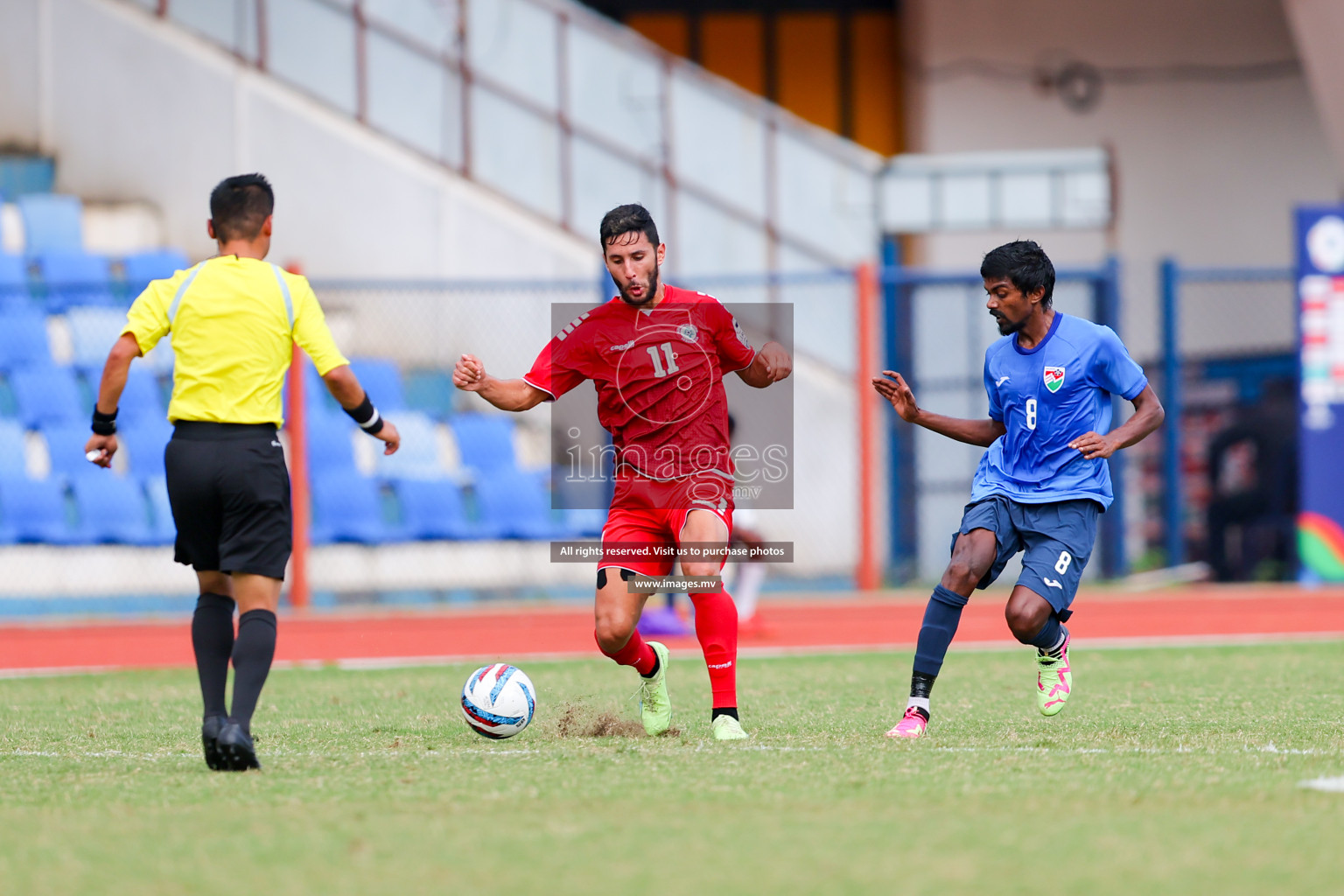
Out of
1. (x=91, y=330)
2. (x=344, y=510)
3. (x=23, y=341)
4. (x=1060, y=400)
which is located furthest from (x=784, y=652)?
(x=23, y=341)

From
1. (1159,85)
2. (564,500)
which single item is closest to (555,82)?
(564,500)

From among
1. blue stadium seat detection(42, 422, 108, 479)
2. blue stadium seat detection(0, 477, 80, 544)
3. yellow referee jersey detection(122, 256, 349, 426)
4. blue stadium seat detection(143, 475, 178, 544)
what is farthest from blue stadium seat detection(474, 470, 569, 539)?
yellow referee jersey detection(122, 256, 349, 426)

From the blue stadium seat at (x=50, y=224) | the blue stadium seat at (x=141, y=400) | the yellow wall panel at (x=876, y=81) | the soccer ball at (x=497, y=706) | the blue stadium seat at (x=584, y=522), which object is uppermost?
the yellow wall panel at (x=876, y=81)

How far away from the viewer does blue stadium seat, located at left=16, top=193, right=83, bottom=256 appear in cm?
1509

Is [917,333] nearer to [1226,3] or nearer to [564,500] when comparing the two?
[564,500]

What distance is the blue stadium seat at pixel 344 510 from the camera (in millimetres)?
13156

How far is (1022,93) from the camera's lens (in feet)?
62.1

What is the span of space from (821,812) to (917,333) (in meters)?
12.0

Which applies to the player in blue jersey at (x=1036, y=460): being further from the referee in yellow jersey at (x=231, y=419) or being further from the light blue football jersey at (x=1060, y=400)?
the referee in yellow jersey at (x=231, y=419)

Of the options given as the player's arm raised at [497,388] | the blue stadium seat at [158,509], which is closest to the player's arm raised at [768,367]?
the player's arm raised at [497,388]

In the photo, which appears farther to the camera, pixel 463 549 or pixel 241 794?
pixel 463 549

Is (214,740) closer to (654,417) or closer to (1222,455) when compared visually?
(654,417)

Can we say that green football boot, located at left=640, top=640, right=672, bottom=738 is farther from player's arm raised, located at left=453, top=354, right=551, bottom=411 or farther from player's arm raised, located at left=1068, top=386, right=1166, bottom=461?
player's arm raised, located at left=1068, top=386, right=1166, bottom=461

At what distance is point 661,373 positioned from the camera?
5.89m
